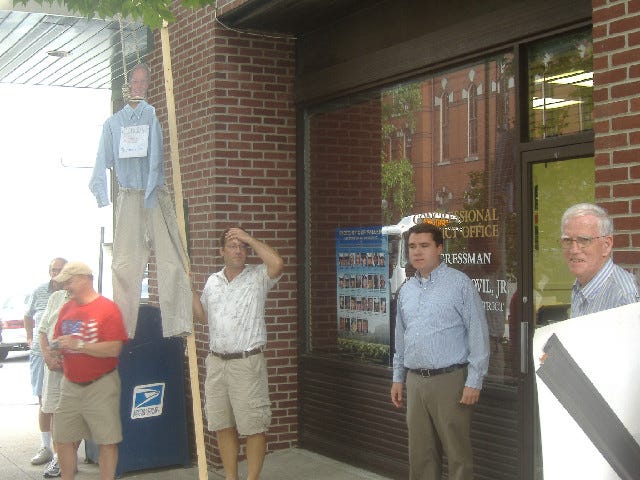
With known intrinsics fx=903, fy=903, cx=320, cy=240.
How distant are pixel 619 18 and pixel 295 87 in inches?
176

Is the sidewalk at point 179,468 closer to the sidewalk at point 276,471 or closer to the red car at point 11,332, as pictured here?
the sidewalk at point 276,471

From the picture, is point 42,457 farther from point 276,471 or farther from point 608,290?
point 608,290

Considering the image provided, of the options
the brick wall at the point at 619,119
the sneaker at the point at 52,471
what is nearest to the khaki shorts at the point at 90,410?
the sneaker at the point at 52,471

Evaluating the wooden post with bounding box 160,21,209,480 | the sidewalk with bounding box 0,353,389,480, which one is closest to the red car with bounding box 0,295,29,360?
the sidewalk with bounding box 0,353,389,480

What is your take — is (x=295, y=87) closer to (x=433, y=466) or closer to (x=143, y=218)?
(x=143, y=218)

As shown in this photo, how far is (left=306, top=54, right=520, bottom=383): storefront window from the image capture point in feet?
20.0

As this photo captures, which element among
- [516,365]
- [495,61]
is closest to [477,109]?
[495,61]

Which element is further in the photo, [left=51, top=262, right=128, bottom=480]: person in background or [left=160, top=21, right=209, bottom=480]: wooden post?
[left=51, top=262, right=128, bottom=480]: person in background

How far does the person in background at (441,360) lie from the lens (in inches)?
211

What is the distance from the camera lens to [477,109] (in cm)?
637

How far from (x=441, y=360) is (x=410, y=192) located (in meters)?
2.05

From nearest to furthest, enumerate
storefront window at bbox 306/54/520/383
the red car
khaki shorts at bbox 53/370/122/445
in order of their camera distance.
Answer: storefront window at bbox 306/54/520/383
khaki shorts at bbox 53/370/122/445
the red car

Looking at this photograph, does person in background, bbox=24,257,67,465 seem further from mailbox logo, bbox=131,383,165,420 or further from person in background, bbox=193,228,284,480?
person in background, bbox=193,228,284,480

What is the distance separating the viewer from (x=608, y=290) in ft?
10.9
